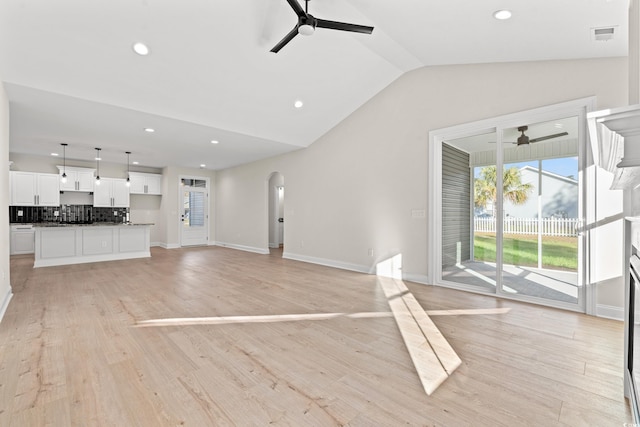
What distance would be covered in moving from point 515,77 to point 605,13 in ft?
4.20

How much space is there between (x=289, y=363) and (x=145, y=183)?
9.27 meters

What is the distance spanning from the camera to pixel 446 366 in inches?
85.2

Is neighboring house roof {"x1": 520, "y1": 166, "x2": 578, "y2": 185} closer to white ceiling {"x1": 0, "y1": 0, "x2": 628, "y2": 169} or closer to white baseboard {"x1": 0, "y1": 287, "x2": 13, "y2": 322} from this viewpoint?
white ceiling {"x1": 0, "y1": 0, "x2": 628, "y2": 169}

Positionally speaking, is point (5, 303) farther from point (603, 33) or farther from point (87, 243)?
point (603, 33)

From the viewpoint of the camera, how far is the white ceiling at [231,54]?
2.90 m

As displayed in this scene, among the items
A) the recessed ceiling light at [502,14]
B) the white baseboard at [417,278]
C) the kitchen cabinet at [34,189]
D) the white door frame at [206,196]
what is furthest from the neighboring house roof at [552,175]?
the kitchen cabinet at [34,189]

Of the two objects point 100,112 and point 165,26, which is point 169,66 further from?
point 100,112

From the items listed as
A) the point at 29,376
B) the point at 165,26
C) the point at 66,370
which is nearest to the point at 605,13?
the point at 165,26

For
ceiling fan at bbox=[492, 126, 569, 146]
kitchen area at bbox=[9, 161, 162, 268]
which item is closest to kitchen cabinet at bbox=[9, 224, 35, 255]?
kitchen area at bbox=[9, 161, 162, 268]

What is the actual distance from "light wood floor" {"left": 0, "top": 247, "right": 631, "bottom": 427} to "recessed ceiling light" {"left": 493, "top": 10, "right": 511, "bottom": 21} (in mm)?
3004

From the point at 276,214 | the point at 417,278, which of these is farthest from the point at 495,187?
the point at 276,214

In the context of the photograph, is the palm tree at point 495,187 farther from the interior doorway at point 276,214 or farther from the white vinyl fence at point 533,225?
the interior doorway at point 276,214

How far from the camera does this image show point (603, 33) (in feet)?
9.01

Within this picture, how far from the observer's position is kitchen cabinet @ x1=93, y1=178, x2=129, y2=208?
855 centimetres
